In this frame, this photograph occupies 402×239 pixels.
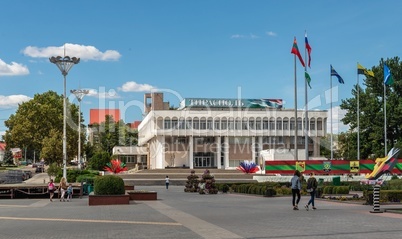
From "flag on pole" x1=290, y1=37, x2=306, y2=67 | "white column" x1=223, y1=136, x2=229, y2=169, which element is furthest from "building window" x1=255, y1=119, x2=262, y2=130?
"flag on pole" x1=290, y1=37, x2=306, y2=67

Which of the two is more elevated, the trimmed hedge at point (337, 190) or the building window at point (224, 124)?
the building window at point (224, 124)

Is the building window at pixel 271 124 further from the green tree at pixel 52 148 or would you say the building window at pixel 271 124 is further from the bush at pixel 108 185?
the bush at pixel 108 185

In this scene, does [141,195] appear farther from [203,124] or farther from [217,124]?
[217,124]

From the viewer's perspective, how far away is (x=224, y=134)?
315 feet

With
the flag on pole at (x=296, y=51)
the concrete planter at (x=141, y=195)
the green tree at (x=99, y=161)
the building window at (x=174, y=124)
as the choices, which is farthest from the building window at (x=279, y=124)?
the concrete planter at (x=141, y=195)

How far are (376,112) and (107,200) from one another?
185ft

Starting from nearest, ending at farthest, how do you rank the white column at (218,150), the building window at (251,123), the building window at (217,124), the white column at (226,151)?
the building window at (217,124), the white column at (218,150), the white column at (226,151), the building window at (251,123)

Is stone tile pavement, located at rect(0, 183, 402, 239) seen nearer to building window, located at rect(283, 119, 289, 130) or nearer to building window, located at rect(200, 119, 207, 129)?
building window, located at rect(200, 119, 207, 129)

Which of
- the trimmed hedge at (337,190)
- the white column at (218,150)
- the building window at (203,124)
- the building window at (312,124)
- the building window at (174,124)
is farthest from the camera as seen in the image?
the building window at (312,124)

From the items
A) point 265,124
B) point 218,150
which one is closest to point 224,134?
point 218,150

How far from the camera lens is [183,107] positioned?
102688mm

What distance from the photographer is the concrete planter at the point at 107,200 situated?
2728cm

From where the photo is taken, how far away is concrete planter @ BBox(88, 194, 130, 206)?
89.5ft

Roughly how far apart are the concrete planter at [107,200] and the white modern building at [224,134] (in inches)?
2627
